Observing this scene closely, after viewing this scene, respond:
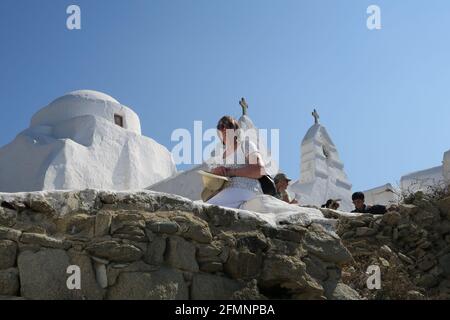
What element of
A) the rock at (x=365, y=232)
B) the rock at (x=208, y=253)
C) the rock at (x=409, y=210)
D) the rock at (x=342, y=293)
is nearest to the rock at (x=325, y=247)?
the rock at (x=342, y=293)

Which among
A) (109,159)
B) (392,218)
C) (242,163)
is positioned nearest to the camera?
(242,163)

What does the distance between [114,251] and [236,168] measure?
210cm

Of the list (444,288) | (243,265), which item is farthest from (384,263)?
(243,265)

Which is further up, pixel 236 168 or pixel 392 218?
pixel 236 168

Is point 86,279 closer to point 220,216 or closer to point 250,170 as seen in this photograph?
point 220,216

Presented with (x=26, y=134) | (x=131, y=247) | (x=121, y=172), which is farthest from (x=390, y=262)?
(x=26, y=134)

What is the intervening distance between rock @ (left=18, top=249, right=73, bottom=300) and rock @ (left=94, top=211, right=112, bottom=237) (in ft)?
0.88

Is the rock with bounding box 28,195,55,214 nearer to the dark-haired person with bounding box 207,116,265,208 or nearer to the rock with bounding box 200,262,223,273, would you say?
the rock with bounding box 200,262,223,273

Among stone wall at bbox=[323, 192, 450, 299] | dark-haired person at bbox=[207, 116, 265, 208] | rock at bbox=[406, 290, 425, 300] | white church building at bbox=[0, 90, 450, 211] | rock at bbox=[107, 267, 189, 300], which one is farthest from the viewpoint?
white church building at bbox=[0, 90, 450, 211]

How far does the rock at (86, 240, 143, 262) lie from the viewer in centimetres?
364

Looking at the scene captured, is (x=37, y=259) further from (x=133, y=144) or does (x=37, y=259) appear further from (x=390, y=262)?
(x=133, y=144)

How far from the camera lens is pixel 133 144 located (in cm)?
1912

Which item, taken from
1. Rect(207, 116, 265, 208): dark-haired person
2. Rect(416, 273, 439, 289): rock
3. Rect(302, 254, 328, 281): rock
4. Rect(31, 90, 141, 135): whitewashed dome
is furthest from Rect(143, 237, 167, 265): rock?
Rect(31, 90, 141, 135): whitewashed dome

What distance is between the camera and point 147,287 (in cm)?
360
